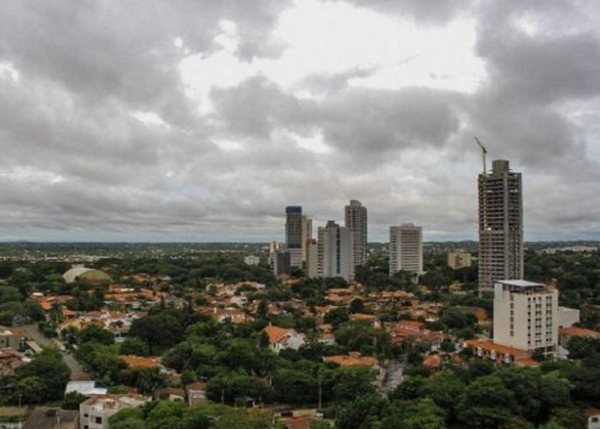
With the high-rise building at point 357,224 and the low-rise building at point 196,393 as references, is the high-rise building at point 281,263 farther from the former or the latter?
the low-rise building at point 196,393

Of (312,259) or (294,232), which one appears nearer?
(312,259)

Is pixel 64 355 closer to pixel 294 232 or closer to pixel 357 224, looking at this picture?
pixel 357 224

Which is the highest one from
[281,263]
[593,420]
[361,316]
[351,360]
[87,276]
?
[281,263]

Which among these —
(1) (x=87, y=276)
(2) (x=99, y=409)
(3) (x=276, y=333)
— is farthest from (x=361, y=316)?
(1) (x=87, y=276)

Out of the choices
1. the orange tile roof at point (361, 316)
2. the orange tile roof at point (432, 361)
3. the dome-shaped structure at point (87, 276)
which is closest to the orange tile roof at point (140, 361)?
the orange tile roof at point (432, 361)

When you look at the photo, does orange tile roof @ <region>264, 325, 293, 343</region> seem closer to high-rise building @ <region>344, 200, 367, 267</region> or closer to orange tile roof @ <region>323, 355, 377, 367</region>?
orange tile roof @ <region>323, 355, 377, 367</region>

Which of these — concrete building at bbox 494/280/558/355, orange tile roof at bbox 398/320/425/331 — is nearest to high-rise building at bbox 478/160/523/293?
orange tile roof at bbox 398/320/425/331
